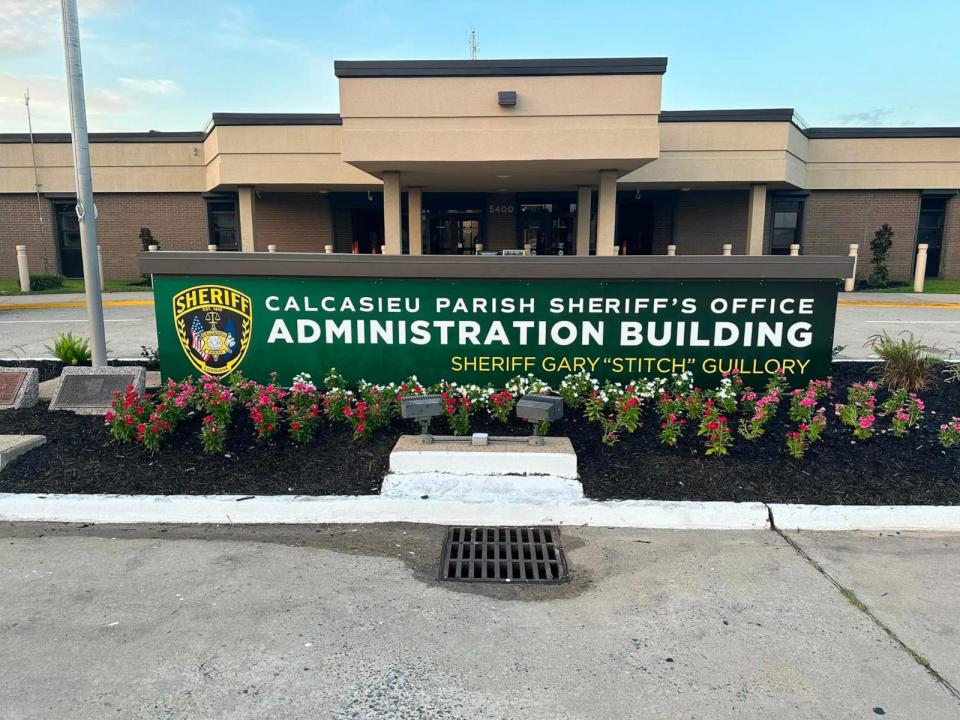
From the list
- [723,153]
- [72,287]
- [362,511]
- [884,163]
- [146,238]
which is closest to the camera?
[362,511]

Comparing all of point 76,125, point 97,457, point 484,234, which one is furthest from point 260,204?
point 97,457

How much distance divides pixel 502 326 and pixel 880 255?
77.0ft

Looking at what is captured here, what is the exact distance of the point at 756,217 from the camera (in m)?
24.0

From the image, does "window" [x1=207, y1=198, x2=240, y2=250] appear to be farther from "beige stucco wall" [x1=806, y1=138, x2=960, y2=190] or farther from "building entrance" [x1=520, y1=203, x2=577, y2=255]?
"beige stucco wall" [x1=806, y1=138, x2=960, y2=190]

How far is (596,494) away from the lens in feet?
17.0

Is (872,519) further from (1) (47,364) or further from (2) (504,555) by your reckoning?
(1) (47,364)

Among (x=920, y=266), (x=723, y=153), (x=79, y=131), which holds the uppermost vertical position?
(x=723, y=153)

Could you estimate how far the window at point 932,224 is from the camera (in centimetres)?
2738

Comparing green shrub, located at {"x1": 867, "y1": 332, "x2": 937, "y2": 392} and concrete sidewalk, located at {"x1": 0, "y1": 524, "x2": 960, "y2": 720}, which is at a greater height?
green shrub, located at {"x1": 867, "y1": 332, "x2": 937, "y2": 392}

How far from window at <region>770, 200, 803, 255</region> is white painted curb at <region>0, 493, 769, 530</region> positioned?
25.0 m

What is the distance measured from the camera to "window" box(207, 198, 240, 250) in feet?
90.8

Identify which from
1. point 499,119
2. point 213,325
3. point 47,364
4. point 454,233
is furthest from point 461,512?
point 454,233

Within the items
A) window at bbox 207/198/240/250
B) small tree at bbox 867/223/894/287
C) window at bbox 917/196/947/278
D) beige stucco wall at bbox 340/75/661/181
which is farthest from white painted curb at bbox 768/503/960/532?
window at bbox 917/196/947/278

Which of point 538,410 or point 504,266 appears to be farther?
point 504,266
